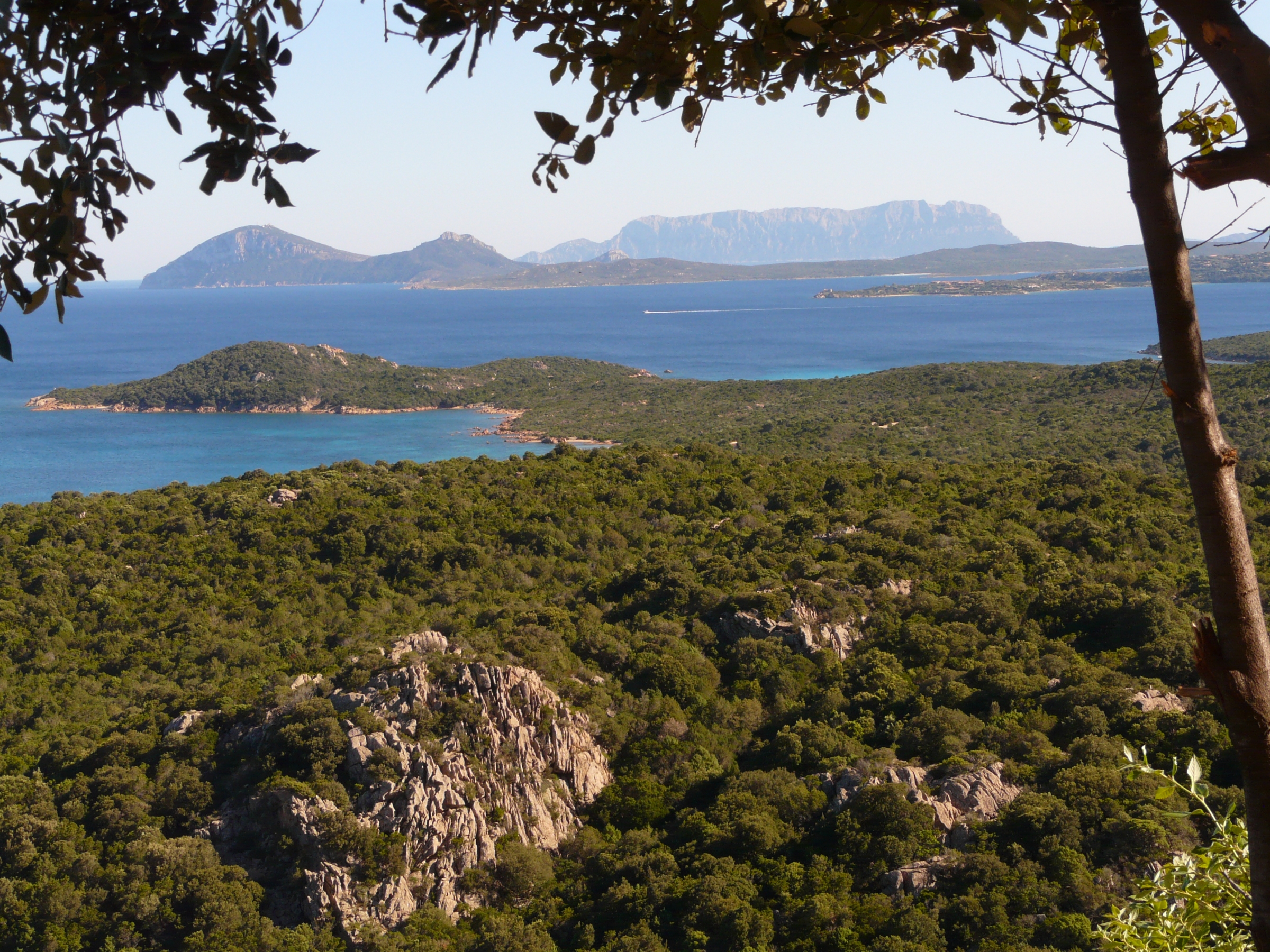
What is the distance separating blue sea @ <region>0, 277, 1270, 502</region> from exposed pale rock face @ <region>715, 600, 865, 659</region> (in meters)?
12.7

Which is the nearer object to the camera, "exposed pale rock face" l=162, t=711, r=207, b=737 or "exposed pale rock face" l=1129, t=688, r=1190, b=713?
"exposed pale rock face" l=1129, t=688, r=1190, b=713

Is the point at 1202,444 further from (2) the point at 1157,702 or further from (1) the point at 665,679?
(1) the point at 665,679

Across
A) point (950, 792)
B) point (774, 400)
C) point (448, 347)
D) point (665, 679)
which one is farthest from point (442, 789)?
point (448, 347)

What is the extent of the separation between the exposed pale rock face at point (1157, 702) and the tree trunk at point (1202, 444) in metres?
12.3

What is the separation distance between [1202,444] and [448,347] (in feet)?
406

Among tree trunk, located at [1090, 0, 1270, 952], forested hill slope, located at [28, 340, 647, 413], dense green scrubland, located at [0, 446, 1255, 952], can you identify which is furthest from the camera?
forested hill slope, located at [28, 340, 647, 413]

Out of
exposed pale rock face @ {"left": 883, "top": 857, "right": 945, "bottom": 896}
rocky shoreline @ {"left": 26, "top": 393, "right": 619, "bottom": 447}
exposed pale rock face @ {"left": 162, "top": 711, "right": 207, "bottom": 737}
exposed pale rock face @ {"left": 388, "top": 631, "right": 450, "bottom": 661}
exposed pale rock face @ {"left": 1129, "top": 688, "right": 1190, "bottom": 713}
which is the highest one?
rocky shoreline @ {"left": 26, "top": 393, "right": 619, "bottom": 447}

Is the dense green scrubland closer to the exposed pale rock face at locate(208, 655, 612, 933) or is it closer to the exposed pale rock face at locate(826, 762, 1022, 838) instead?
the exposed pale rock face at locate(826, 762, 1022, 838)

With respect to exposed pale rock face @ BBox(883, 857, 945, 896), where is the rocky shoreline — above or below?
above

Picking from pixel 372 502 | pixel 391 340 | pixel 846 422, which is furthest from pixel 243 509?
pixel 391 340

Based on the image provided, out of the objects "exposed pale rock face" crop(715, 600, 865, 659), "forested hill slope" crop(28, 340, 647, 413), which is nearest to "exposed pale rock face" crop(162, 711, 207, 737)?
"exposed pale rock face" crop(715, 600, 865, 659)

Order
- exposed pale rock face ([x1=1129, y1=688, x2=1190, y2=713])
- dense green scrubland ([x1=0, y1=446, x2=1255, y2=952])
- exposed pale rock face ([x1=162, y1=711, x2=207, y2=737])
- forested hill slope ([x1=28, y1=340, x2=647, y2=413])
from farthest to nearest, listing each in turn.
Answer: forested hill slope ([x1=28, y1=340, x2=647, y2=413]), exposed pale rock face ([x1=162, y1=711, x2=207, y2=737]), exposed pale rock face ([x1=1129, y1=688, x2=1190, y2=713]), dense green scrubland ([x1=0, y1=446, x2=1255, y2=952])

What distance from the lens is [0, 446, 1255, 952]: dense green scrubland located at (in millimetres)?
11031

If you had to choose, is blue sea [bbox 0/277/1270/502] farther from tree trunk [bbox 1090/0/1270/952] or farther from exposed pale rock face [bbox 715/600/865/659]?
tree trunk [bbox 1090/0/1270/952]
